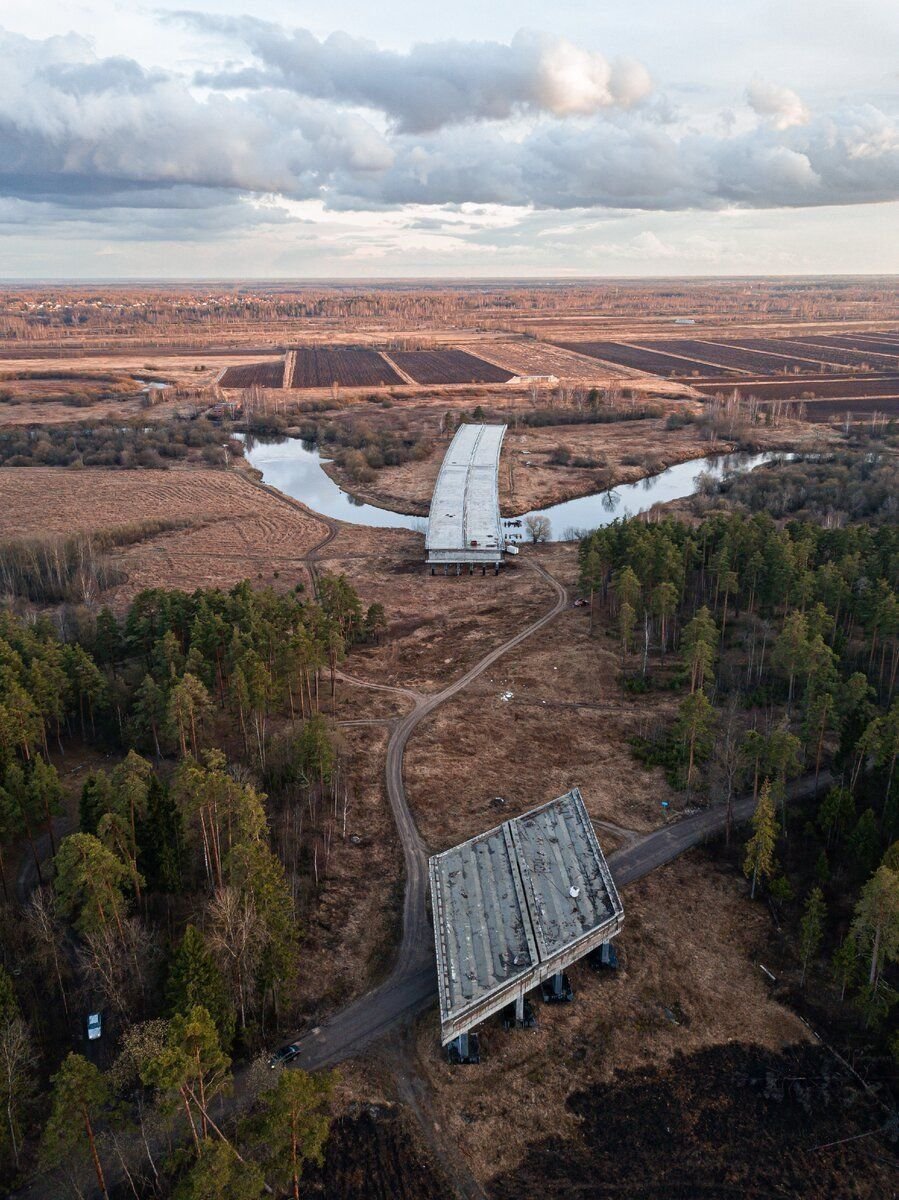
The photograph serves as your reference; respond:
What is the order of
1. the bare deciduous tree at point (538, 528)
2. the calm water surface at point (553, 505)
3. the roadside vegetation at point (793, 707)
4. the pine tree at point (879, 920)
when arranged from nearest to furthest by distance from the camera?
the pine tree at point (879, 920)
the roadside vegetation at point (793, 707)
the bare deciduous tree at point (538, 528)
the calm water surface at point (553, 505)

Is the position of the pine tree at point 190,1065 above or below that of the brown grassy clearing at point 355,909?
above

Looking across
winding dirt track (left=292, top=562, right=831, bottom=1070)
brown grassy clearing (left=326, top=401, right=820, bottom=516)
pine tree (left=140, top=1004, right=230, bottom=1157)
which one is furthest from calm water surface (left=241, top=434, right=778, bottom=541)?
pine tree (left=140, top=1004, right=230, bottom=1157)

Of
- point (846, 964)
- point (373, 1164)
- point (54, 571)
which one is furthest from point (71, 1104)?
point (54, 571)

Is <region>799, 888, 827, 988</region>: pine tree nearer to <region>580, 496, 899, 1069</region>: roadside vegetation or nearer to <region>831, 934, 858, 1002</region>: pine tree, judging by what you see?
<region>580, 496, 899, 1069</region>: roadside vegetation

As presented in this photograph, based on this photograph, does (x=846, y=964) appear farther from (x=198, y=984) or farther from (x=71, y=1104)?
(x=71, y=1104)

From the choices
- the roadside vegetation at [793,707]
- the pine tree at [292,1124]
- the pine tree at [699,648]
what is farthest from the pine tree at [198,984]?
the pine tree at [699,648]

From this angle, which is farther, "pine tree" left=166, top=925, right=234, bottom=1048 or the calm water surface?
the calm water surface

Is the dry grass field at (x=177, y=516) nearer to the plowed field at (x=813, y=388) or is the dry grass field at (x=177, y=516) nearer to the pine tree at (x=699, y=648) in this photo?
the pine tree at (x=699, y=648)
